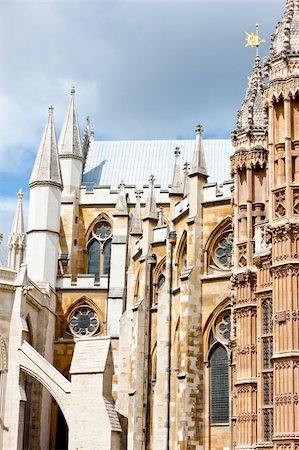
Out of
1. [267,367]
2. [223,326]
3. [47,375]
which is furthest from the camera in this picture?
[47,375]

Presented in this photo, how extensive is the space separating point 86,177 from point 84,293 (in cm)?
914

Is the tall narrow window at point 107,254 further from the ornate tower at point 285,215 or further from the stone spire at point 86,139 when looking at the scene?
the ornate tower at point 285,215

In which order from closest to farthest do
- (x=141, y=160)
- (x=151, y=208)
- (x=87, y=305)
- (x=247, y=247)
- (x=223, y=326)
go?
1. (x=247, y=247)
2. (x=223, y=326)
3. (x=151, y=208)
4. (x=87, y=305)
5. (x=141, y=160)

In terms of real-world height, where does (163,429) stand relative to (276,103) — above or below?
below

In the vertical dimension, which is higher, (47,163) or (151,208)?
(47,163)

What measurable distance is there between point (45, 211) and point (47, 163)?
2.53m

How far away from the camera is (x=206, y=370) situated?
102 feet

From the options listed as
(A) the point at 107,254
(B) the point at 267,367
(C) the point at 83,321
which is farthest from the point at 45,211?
(B) the point at 267,367

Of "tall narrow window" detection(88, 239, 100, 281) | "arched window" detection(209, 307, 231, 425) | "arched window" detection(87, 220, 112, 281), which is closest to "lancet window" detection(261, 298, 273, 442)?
"arched window" detection(209, 307, 231, 425)

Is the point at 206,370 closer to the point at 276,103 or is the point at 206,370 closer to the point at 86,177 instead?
the point at 276,103

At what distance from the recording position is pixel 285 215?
1994cm

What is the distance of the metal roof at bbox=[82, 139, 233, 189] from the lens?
48969 mm

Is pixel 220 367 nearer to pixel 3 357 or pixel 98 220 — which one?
pixel 3 357

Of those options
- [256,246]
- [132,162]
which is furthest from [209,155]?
[256,246]
